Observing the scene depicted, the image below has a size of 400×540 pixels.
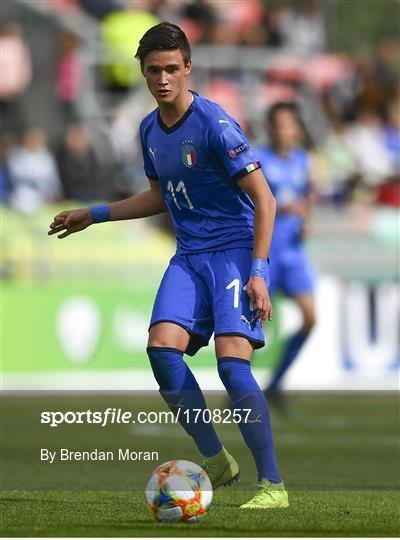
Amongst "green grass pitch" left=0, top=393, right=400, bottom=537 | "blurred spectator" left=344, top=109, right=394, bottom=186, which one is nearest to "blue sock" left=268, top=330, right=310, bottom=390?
"green grass pitch" left=0, top=393, right=400, bottom=537

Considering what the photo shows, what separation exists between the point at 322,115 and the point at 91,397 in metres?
8.41

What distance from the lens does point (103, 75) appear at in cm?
2003

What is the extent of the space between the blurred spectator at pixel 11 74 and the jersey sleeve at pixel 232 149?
12.6 metres

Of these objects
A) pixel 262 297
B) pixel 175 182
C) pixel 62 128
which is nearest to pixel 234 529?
pixel 262 297

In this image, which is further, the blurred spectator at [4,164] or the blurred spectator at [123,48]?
the blurred spectator at [123,48]

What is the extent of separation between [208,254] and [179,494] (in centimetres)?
131

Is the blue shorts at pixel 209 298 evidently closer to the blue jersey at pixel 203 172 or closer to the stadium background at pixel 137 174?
the blue jersey at pixel 203 172

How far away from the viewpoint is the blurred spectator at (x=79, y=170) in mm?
18516

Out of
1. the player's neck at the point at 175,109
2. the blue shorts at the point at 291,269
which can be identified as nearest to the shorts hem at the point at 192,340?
the player's neck at the point at 175,109

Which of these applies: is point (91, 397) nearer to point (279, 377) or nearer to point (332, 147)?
point (279, 377)

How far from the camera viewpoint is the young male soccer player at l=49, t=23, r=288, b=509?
22.4 feet

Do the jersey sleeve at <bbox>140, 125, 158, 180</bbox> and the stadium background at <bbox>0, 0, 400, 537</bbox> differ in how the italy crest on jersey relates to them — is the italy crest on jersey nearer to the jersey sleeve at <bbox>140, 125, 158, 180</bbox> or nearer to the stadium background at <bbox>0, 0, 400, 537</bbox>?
the jersey sleeve at <bbox>140, 125, 158, 180</bbox>

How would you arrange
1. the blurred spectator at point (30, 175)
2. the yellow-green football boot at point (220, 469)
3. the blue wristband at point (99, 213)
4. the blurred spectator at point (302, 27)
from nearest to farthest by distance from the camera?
1. the yellow-green football boot at point (220, 469)
2. the blue wristband at point (99, 213)
3. the blurred spectator at point (30, 175)
4. the blurred spectator at point (302, 27)

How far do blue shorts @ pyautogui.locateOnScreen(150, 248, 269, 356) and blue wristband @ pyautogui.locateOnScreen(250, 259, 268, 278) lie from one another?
0.44 feet
